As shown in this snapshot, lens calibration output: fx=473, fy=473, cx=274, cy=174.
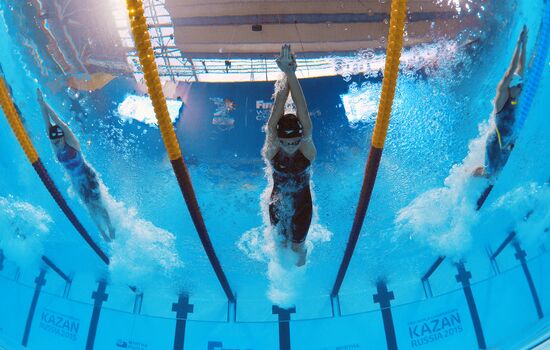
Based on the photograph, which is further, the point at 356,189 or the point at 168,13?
the point at 356,189

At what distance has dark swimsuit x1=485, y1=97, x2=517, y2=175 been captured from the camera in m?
1.14

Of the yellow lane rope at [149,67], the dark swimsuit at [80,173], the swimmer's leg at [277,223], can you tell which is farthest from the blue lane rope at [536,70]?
the dark swimsuit at [80,173]

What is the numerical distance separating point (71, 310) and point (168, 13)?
1.03 meters

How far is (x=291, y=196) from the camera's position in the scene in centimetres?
132

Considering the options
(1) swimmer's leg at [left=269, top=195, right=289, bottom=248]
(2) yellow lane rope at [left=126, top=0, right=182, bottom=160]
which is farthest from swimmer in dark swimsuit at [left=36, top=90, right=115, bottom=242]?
(1) swimmer's leg at [left=269, top=195, right=289, bottom=248]

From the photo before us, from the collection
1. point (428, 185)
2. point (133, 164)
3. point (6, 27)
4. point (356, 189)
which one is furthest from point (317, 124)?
point (6, 27)

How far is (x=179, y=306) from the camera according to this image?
59.3 inches

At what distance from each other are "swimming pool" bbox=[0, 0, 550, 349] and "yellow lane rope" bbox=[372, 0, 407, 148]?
0.10 m

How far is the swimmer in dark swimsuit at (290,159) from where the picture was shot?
3.30 feet

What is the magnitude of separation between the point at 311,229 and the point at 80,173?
65cm

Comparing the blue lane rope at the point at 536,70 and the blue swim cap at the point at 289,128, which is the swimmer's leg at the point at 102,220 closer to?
the blue swim cap at the point at 289,128

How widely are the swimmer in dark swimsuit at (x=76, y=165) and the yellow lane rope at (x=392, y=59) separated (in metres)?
0.71

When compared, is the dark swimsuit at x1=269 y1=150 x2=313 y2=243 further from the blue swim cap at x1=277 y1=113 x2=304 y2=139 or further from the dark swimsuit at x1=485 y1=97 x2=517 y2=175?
the dark swimsuit at x1=485 y1=97 x2=517 y2=175

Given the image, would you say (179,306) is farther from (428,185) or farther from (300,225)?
(428,185)
